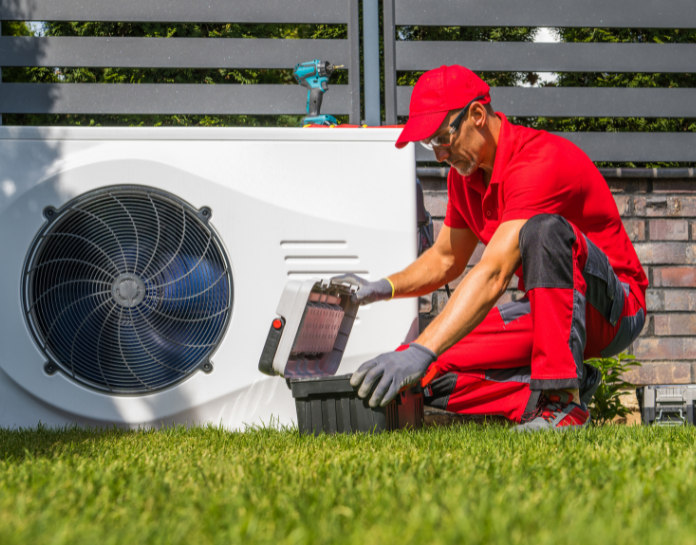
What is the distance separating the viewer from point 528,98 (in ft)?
11.0

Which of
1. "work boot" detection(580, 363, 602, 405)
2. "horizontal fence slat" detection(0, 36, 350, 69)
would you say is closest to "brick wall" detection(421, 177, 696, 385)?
"horizontal fence slat" detection(0, 36, 350, 69)

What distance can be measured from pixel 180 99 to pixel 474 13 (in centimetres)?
134

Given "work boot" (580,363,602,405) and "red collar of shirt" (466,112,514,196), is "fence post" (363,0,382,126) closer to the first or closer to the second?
"red collar of shirt" (466,112,514,196)

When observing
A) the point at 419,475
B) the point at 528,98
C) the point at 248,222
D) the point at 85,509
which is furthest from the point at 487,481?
the point at 528,98

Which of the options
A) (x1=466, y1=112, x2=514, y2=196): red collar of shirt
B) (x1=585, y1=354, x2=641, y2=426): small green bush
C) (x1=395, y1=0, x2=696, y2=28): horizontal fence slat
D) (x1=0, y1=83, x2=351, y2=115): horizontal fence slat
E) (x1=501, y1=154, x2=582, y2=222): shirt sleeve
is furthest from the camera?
(x1=395, y1=0, x2=696, y2=28): horizontal fence slat

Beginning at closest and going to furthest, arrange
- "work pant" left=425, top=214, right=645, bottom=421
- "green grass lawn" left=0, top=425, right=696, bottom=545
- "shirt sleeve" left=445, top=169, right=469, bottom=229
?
1. "green grass lawn" left=0, top=425, right=696, bottom=545
2. "work pant" left=425, top=214, right=645, bottom=421
3. "shirt sleeve" left=445, top=169, right=469, bottom=229

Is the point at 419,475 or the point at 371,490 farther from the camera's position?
the point at 419,475

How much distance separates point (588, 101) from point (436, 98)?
1330 mm

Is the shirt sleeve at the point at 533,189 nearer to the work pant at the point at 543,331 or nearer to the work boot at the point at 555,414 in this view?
the work pant at the point at 543,331

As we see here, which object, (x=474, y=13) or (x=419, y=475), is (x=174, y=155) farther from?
(x=474, y=13)

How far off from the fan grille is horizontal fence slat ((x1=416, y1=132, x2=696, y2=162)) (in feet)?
6.09

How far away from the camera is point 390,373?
6.71 feet

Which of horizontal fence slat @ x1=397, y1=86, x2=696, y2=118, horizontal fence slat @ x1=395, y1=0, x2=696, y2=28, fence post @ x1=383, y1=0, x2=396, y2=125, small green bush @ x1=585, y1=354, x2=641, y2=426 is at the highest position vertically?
horizontal fence slat @ x1=395, y1=0, x2=696, y2=28

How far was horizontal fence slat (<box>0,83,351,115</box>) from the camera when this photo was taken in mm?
3242
